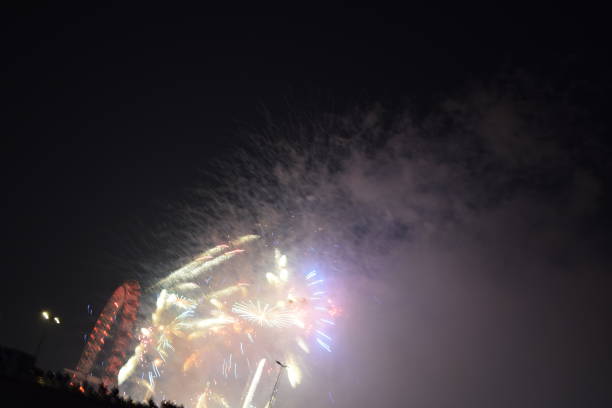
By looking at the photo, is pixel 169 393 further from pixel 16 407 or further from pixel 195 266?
pixel 16 407

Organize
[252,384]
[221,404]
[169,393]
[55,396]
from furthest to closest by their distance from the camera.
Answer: [221,404]
[169,393]
[252,384]
[55,396]

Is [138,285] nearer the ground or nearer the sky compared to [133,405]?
nearer the sky

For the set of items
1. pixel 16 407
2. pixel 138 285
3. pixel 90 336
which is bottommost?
pixel 16 407

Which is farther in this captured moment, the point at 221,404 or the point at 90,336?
the point at 221,404

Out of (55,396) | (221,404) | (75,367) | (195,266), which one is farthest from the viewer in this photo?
(221,404)

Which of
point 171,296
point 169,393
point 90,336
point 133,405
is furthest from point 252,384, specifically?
point 133,405

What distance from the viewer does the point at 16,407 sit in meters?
10.1

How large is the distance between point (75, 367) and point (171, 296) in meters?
13.4

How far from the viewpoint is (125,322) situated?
47406 millimetres

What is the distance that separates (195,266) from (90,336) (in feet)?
56.3

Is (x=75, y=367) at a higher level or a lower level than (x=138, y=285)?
lower

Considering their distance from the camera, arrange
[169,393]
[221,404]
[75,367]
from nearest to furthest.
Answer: [75,367], [169,393], [221,404]

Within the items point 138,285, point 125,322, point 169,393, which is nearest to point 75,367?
point 125,322

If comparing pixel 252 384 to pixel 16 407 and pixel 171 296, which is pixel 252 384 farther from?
pixel 16 407
